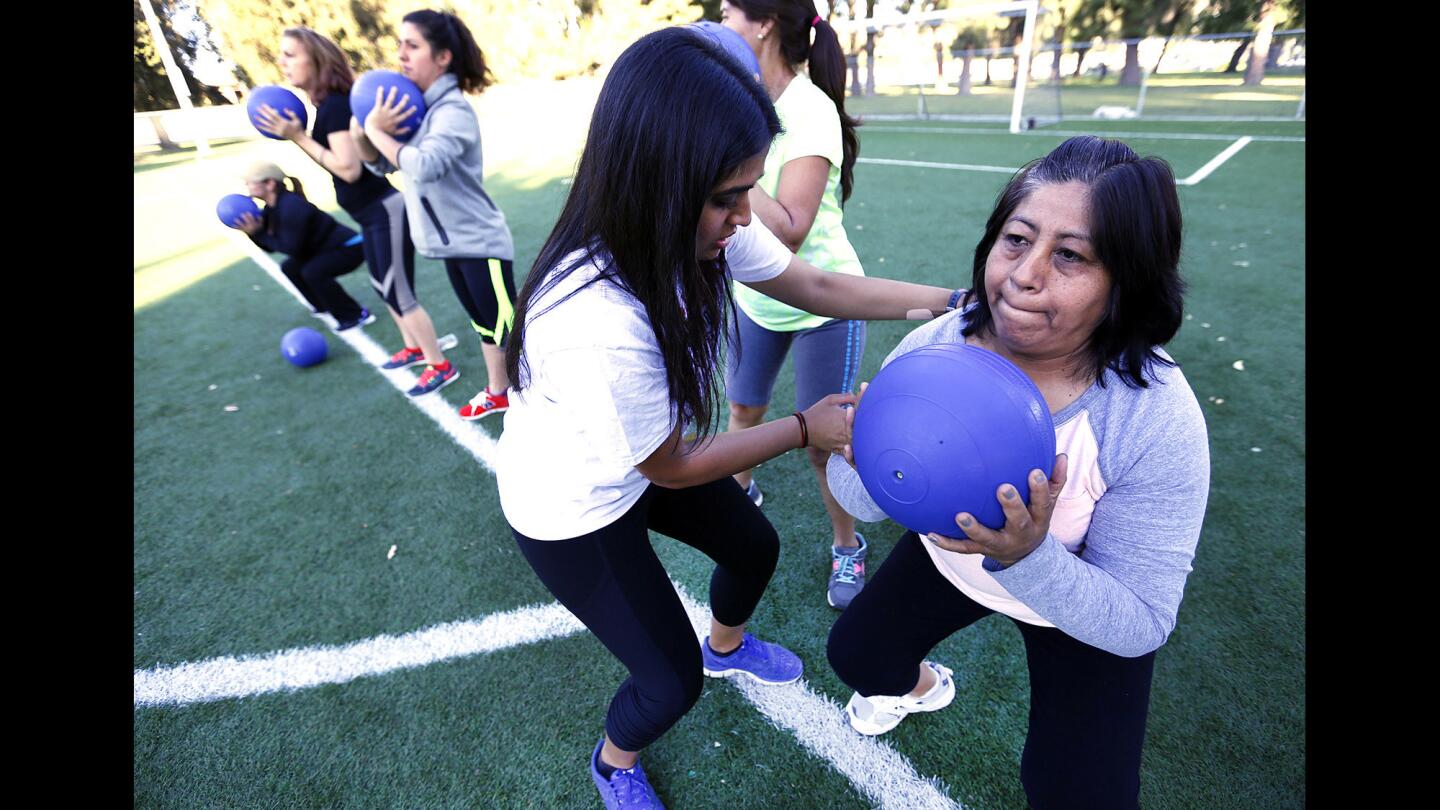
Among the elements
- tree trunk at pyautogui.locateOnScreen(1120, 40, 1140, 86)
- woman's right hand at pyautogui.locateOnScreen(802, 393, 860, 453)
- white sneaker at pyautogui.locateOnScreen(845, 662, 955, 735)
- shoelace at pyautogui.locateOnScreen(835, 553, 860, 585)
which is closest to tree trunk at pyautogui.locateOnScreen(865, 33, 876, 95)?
tree trunk at pyautogui.locateOnScreen(1120, 40, 1140, 86)

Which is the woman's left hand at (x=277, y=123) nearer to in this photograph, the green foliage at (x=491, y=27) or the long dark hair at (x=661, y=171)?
the long dark hair at (x=661, y=171)

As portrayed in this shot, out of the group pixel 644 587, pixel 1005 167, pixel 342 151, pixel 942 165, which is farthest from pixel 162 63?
pixel 644 587

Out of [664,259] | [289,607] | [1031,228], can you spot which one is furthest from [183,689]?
[1031,228]

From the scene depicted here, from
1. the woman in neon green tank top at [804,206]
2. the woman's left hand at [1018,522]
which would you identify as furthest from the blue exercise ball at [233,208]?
the woman's left hand at [1018,522]

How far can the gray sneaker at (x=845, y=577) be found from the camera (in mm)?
2830

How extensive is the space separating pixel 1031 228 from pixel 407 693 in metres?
2.68

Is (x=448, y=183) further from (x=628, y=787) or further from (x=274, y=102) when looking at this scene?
(x=628, y=787)

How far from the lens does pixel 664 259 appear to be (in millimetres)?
1368

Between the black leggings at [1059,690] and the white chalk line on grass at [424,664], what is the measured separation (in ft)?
1.91

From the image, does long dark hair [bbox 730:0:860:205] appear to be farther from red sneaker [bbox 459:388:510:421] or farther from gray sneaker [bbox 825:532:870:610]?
red sneaker [bbox 459:388:510:421]

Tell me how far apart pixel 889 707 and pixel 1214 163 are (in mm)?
11775

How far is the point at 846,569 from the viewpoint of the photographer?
2.88 m

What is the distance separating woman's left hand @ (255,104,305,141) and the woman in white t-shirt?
350 centimetres

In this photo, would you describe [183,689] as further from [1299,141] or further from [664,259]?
[1299,141]
